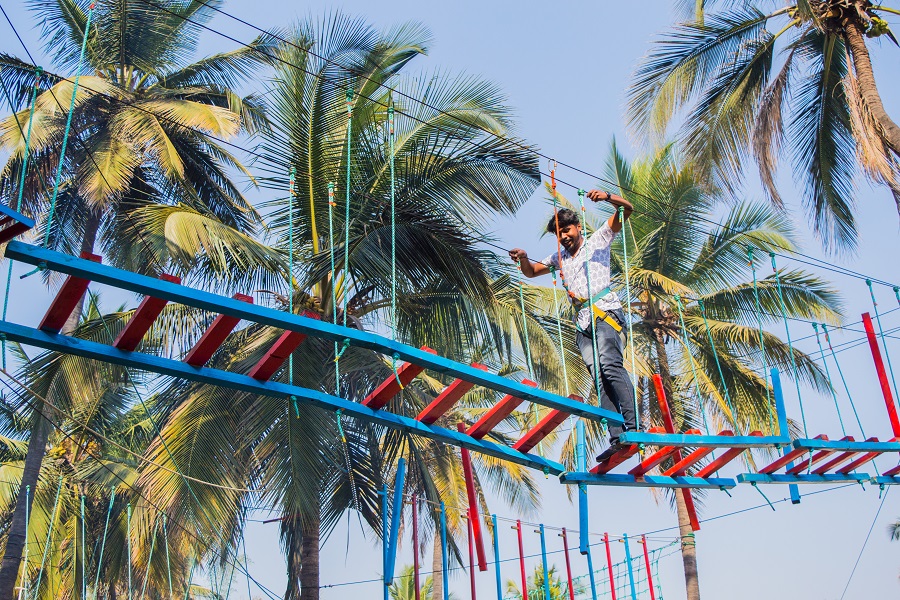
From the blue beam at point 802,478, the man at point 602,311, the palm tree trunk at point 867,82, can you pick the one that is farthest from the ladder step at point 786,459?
the palm tree trunk at point 867,82

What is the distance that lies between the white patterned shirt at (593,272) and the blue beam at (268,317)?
0.73 metres

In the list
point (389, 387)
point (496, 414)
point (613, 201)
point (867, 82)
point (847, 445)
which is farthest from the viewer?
point (867, 82)

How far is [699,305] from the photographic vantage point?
14484 millimetres

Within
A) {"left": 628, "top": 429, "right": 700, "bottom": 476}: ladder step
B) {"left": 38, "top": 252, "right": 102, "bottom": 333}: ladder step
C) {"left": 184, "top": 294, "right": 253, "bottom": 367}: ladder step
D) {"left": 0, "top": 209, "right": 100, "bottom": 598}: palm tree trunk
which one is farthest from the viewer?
{"left": 0, "top": 209, "right": 100, "bottom": 598}: palm tree trunk

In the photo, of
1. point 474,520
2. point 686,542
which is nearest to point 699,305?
point 686,542

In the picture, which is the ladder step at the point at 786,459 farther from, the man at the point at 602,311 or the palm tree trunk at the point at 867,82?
the palm tree trunk at the point at 867,82

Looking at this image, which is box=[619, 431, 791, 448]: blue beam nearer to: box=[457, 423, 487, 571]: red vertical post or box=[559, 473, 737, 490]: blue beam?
box=[559, 473, 737, 490]: blue beam

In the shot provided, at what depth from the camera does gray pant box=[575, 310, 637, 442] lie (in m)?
6.40

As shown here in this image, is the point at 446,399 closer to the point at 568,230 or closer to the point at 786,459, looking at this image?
the point at 568,230

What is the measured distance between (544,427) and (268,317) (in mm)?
2123

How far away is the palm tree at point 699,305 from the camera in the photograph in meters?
14.4

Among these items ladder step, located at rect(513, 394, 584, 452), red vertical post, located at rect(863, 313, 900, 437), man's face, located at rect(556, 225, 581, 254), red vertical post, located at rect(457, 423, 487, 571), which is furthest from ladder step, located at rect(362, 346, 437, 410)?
red vertical post, located at rect(863, 313, 900, 437)

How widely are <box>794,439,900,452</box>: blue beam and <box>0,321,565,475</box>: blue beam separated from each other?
1.94 meters

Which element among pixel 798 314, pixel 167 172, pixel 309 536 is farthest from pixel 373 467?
pixel 798 314
